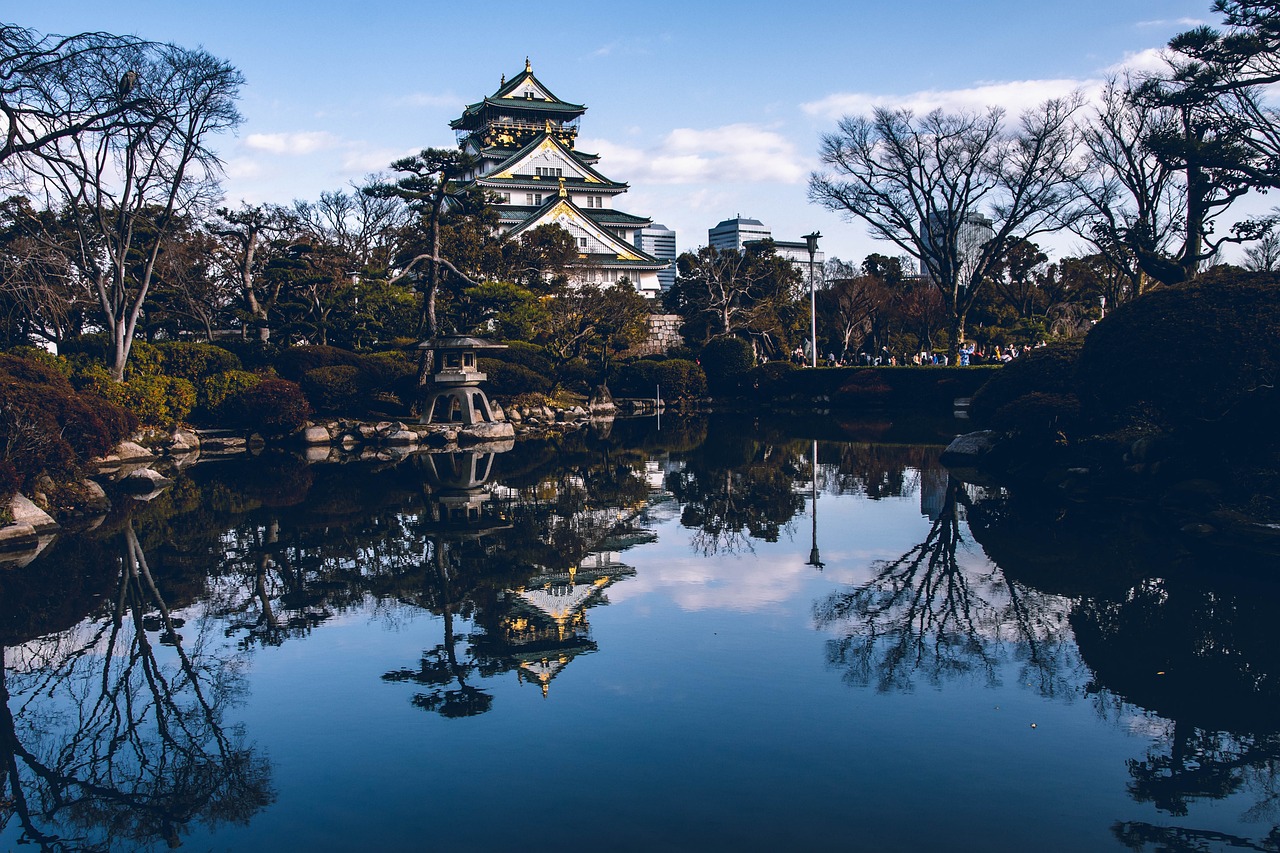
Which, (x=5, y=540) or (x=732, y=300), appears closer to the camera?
(x=5, y=540)

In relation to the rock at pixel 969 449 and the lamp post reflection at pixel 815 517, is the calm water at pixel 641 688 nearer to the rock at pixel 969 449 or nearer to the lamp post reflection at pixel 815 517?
the lamp post reflection at pixel 815 517

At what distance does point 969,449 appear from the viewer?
18.2m

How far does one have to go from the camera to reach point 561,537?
11344mm

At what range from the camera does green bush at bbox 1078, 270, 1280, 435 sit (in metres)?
10.9

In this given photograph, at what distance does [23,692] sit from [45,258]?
15699 mm

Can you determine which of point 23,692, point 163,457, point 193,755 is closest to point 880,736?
point 193,755

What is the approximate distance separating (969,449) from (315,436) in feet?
49.9

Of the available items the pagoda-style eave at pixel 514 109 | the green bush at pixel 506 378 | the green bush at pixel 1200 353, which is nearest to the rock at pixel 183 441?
the green bush at pixel 506 378

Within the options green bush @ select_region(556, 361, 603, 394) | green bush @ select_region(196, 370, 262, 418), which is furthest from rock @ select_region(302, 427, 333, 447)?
green bush @ select_region(556, 361, 603, 394)

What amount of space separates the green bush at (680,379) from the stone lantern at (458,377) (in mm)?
12788

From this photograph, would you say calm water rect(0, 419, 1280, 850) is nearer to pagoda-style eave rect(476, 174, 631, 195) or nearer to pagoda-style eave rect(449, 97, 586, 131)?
pagoda-style eave rect(476, 174, 631, 195)

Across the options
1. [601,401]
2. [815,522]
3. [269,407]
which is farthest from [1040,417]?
[601,401]

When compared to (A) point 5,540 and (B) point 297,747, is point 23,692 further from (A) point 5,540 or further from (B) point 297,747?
(A) point 5,540

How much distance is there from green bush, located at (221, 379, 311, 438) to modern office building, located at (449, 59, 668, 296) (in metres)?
24.1
